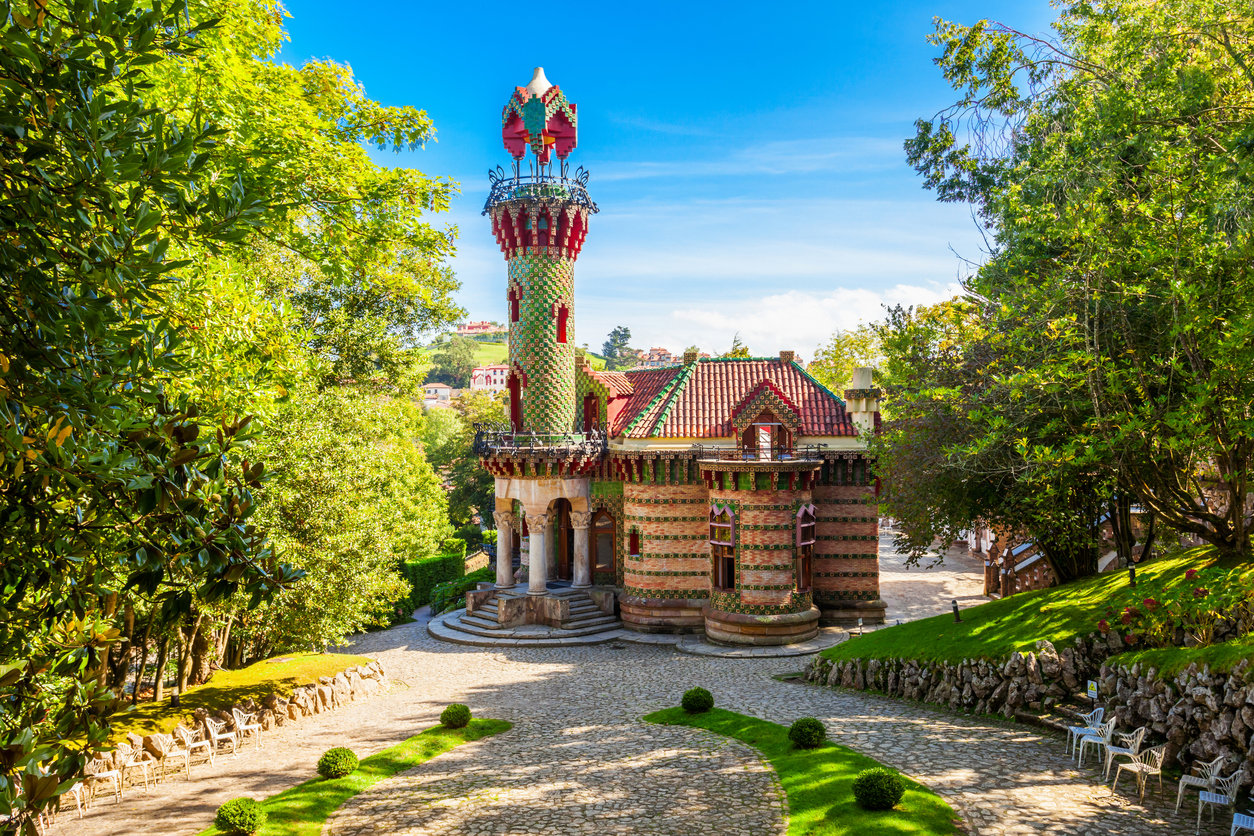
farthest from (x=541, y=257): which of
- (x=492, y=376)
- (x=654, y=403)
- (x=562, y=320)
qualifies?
(x=492, y=376)

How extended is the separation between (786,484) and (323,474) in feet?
49.3

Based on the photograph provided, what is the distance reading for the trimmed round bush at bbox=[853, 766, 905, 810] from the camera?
11984 millimetres

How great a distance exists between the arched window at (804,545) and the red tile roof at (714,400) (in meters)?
3.18

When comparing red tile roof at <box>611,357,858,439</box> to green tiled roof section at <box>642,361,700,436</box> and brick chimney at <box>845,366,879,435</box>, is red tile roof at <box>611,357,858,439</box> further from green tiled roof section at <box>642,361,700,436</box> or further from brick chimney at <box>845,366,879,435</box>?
brick chimney at <box>845,366,879,435</box>

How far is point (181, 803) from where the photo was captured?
14516 mm

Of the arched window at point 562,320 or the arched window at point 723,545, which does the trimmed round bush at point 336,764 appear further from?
the arched window at point 562,320

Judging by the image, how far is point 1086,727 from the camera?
46.7ft

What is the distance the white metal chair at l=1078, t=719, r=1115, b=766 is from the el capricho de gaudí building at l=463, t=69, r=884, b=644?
13.2 meters

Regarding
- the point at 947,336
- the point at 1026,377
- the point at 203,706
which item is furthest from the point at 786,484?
the point at 203,706

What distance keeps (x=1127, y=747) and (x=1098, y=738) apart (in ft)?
3.00

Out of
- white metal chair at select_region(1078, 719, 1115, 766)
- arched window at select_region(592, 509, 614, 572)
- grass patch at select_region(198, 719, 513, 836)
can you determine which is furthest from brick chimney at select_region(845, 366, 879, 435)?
grass patch at select_region(198, 719, 513, 836)

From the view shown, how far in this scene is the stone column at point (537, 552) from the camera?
30.5 m

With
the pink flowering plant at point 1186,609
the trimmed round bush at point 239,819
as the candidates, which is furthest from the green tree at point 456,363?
the pink flowering plant at point 1186,609

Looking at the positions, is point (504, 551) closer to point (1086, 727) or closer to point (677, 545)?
point (677, 545)
